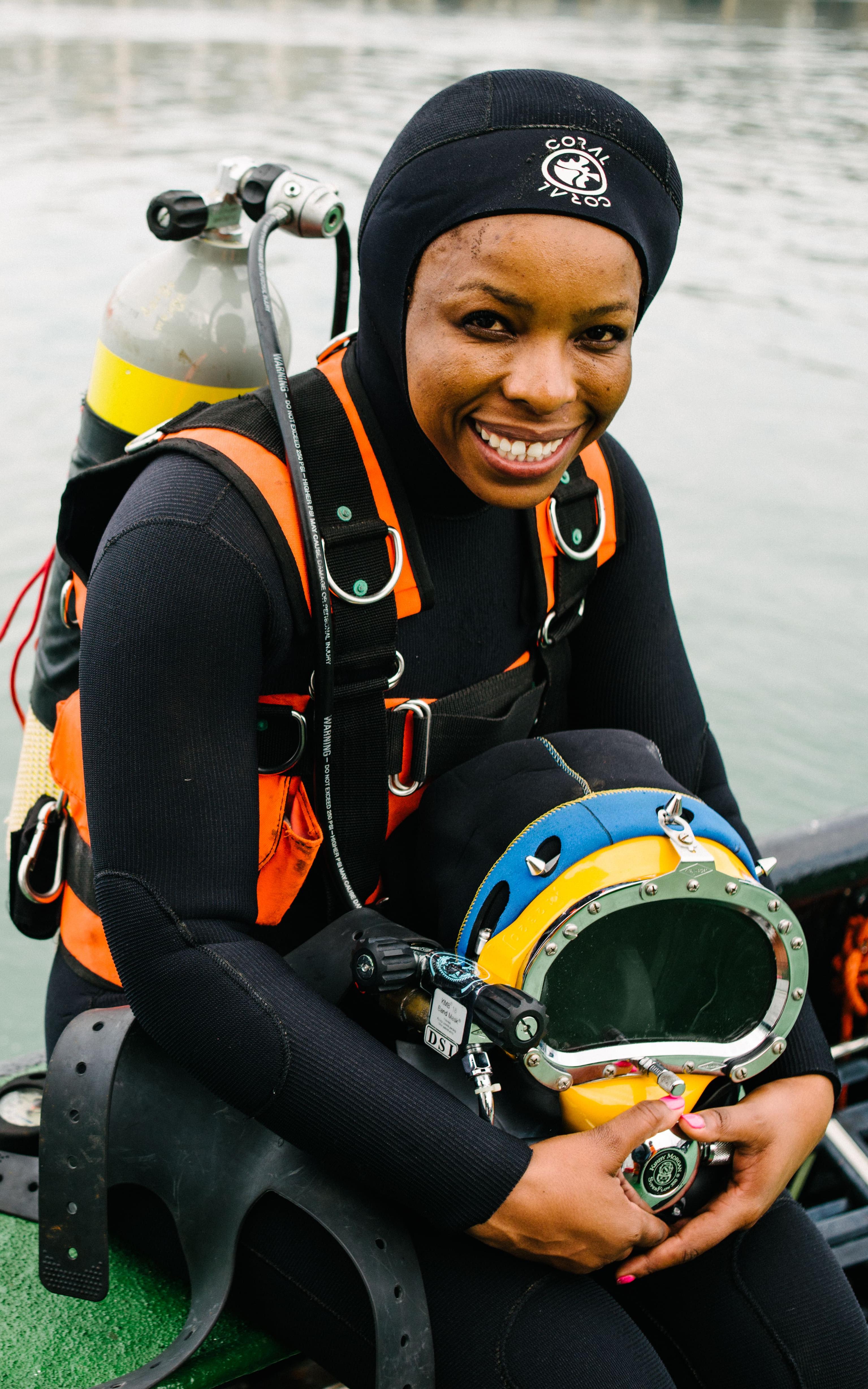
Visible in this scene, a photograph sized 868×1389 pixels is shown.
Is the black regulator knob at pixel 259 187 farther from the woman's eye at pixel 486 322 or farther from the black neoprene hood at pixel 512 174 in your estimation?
the woman's eye at pixel 486 322

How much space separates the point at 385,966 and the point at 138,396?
0.75 metres

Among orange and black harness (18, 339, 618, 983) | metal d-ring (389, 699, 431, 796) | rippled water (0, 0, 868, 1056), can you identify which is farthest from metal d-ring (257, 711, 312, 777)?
rippled water (0, 0, 868, 1056)

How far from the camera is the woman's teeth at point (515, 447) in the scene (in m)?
1.20

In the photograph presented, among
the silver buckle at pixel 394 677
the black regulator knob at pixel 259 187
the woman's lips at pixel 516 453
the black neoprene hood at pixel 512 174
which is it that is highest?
the black neoprene hood at pixel 512 174

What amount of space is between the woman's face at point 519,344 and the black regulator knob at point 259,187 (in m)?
0.35

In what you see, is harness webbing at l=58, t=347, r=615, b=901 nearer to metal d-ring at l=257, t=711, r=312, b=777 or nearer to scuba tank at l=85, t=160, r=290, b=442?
metal d-ring at l=257, t=711, r=312, b=777

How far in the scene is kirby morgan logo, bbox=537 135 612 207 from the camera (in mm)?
1101

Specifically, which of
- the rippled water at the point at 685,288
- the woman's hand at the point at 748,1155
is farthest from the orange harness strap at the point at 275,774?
the rippled water at the point at 685,288

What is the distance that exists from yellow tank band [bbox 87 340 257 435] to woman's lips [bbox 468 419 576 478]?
1.27ft

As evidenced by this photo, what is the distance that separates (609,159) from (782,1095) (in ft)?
2.98

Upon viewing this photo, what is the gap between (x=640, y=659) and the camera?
4.99ft

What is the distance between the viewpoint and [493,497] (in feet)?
4.08

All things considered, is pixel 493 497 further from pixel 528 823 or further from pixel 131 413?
pixel 131 413

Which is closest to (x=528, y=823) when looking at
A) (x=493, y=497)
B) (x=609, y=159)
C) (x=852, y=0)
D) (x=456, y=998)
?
(x=456, y=998)
